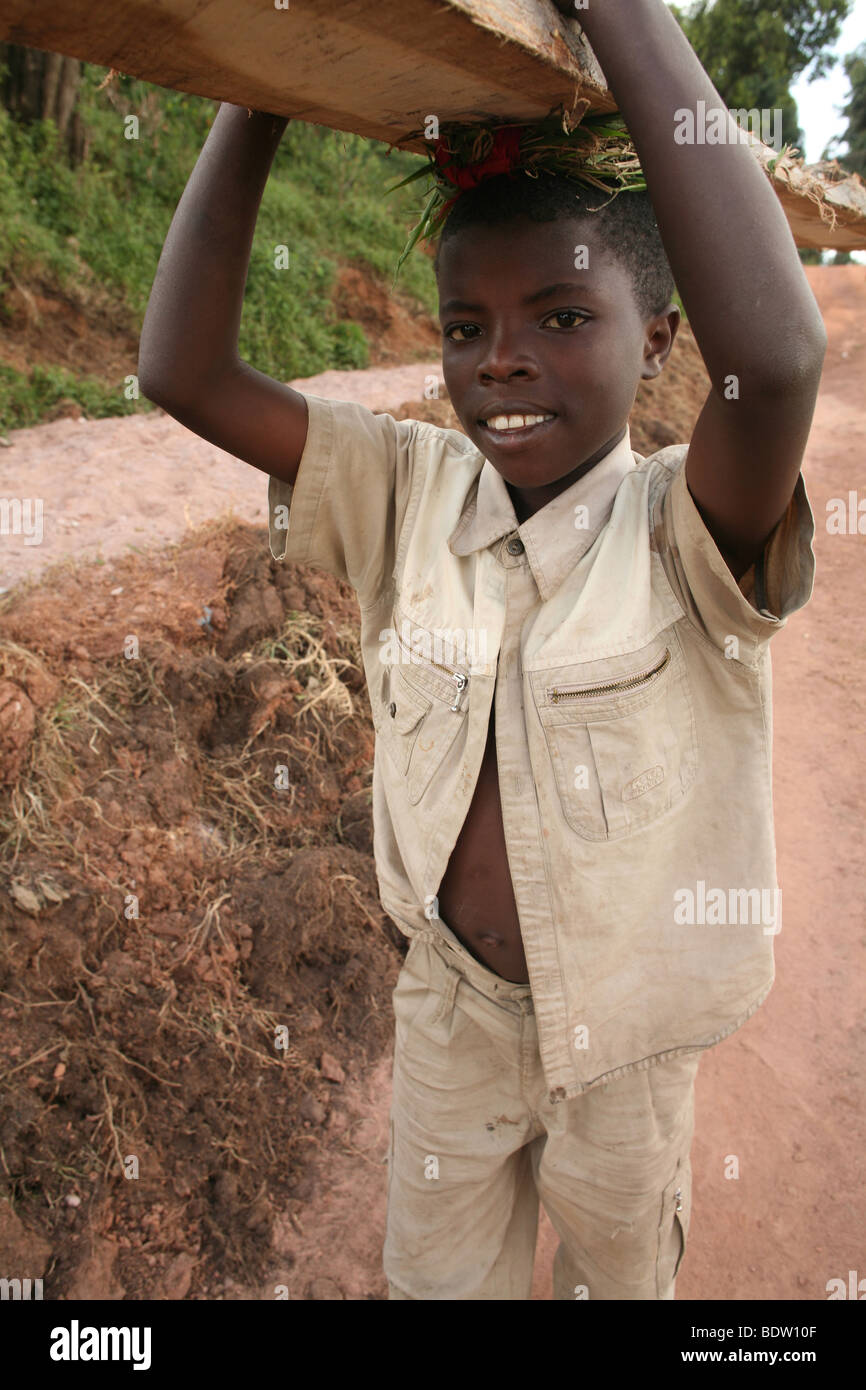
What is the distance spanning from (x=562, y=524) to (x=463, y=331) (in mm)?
314

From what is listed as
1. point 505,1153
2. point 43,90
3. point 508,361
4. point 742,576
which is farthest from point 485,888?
point 43,90

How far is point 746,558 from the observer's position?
1.28 meters

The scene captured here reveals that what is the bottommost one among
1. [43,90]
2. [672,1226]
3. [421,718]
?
[672,1226]

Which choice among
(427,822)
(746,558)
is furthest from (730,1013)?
(746,558)

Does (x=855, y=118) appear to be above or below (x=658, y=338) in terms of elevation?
above

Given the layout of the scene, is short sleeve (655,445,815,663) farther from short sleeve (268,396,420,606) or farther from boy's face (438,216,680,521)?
short sleeve (268,396,420,606)

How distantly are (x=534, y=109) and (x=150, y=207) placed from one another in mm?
7341

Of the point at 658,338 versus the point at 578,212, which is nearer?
the point at 578,212

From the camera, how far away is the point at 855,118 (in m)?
19.7

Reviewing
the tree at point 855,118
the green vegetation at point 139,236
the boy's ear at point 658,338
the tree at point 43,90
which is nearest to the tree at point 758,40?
the tree at point 855,118

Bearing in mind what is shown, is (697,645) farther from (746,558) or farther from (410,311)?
(410,311)

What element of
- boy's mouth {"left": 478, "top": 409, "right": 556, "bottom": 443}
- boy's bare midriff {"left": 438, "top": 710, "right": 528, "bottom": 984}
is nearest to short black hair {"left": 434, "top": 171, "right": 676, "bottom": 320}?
boy's mouth {"left": 478, "top": 409, "right": 556, "bottom": 443}

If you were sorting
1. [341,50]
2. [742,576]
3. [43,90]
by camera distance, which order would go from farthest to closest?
[43,90] < [742,576] < [341,50]

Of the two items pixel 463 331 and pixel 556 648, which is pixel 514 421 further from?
pixel 556 648
